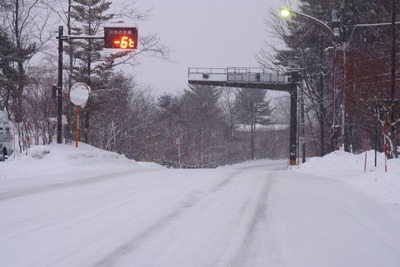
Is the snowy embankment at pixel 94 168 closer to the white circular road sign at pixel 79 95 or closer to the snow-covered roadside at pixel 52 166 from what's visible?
the snow-covered roadside at pixel 52 166

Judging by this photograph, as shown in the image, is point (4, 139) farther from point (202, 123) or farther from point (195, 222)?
point (202, 123)

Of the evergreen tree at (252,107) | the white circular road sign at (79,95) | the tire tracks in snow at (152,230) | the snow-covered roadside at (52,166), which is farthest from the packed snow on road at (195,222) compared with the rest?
the evergreen tree at (252,107)

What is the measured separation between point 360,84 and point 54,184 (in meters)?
14.3

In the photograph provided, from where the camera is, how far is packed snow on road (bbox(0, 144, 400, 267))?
560 cm

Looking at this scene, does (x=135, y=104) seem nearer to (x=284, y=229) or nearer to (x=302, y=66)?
(x=302, y=66)

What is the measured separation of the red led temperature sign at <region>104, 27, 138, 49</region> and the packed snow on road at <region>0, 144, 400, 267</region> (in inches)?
268

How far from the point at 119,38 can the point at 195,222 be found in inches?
502

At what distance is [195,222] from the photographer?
24.7ft

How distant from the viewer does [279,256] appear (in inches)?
225

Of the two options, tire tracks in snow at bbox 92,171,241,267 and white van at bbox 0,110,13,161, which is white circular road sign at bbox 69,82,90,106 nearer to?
white van at bbox 0,110,13,161

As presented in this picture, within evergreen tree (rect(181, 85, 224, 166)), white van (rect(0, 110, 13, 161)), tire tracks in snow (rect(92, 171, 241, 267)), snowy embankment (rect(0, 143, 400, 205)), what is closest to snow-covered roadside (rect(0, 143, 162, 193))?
snowy embankment (rect(0, 143, 400, 205))

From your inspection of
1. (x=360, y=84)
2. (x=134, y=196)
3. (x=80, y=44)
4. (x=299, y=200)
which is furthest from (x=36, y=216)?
(x=80, y=44)

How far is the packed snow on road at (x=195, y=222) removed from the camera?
5.60 metres

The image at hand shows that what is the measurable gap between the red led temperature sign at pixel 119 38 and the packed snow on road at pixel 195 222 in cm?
682
